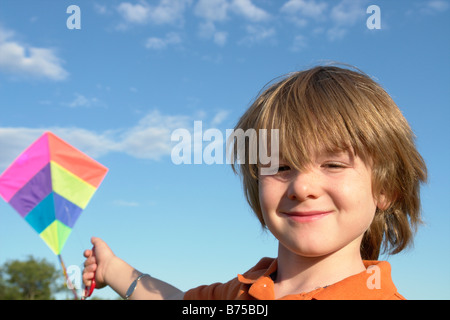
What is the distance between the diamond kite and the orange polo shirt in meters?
0.75

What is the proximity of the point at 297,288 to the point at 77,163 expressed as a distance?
1.29 meters

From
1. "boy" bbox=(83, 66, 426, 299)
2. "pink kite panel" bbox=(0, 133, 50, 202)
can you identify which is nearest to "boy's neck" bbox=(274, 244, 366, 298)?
"boy" bbox=(83, 66, 426, 299)

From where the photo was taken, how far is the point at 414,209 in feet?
7.09

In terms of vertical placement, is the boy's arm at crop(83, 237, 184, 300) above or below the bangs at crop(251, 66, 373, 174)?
below

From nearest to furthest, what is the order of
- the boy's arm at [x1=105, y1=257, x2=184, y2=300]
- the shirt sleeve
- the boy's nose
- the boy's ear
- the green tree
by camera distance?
1. the boy's nose
2. the boy's ear
3. the shirt sleeve
4. the boy's arm at [x1=105, y1=257, x2=184, y2=300]
5. the green tree

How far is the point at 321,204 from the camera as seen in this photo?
5.65 ft

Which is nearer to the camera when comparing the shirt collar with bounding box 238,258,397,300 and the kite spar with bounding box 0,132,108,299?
the shirt collar with bounding box 238,258,397,300

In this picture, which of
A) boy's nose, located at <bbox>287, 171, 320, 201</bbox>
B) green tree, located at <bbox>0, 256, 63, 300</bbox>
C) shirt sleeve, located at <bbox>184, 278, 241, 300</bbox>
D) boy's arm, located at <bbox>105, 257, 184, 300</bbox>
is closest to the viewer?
boy's nose, located at <bbox>287, 171, 320, 201</bbox>

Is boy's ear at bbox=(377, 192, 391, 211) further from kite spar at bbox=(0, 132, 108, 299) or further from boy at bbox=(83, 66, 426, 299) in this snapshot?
kite spar at bbox=(0, 132, 108, 299)

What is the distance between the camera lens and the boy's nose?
1.71 m

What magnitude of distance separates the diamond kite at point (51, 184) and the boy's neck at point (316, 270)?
107 cm

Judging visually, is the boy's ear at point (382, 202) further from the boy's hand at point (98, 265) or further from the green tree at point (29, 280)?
the green tree at point (29, 280)

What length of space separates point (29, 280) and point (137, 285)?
33629 mm
